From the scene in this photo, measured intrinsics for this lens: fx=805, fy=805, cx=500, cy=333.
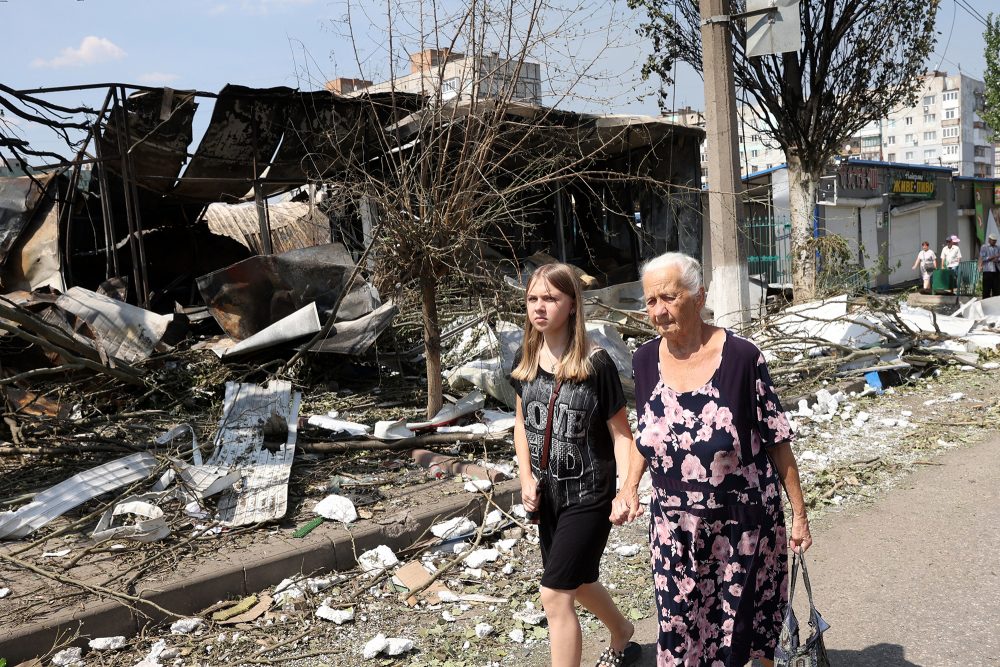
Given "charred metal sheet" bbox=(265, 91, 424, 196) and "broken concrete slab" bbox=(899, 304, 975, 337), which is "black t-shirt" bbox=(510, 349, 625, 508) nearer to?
"charred metal sheet" bbox=(265, 91, 424, 196)

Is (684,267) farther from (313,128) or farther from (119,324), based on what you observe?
(313,128)

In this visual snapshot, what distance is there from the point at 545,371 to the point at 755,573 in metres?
1.02

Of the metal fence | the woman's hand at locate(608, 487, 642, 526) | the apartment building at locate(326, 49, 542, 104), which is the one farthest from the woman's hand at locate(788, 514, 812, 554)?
the metal fence

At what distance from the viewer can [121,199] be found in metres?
13.3

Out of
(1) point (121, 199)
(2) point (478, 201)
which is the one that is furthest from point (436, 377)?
(1) point (121, 199)

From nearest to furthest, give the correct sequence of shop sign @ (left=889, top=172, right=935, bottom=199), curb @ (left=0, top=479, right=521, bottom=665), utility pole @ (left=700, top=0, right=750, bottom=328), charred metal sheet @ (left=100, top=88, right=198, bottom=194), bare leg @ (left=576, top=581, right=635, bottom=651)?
bare leg @ (left=576, top=581, right=635, bottom=651)
curb @ (left=0, top=479, right=521, bottom=665)
utility pole @ (left=700, top=0, right=750, bottom=328)
charred metal sheet @ (left=100, top=88, right=198, bottom=194)
shop sign @ (left=889, top=172, right=935, bottom=199)

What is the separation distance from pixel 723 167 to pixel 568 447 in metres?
5.88

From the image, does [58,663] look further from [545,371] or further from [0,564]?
[545,371]

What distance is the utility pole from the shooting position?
805cm

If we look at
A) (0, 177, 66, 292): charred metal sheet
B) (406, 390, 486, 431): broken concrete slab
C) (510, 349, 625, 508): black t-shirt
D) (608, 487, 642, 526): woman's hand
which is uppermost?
(0, 177, 66, 292): charred metal sheet

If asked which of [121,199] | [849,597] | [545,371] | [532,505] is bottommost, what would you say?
[849,597]

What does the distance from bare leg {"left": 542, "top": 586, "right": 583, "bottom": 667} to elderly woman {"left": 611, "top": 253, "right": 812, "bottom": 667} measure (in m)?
0.34

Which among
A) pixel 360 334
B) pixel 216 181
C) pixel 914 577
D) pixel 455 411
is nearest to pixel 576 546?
pixel 914 577

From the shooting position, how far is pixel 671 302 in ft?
8.74
